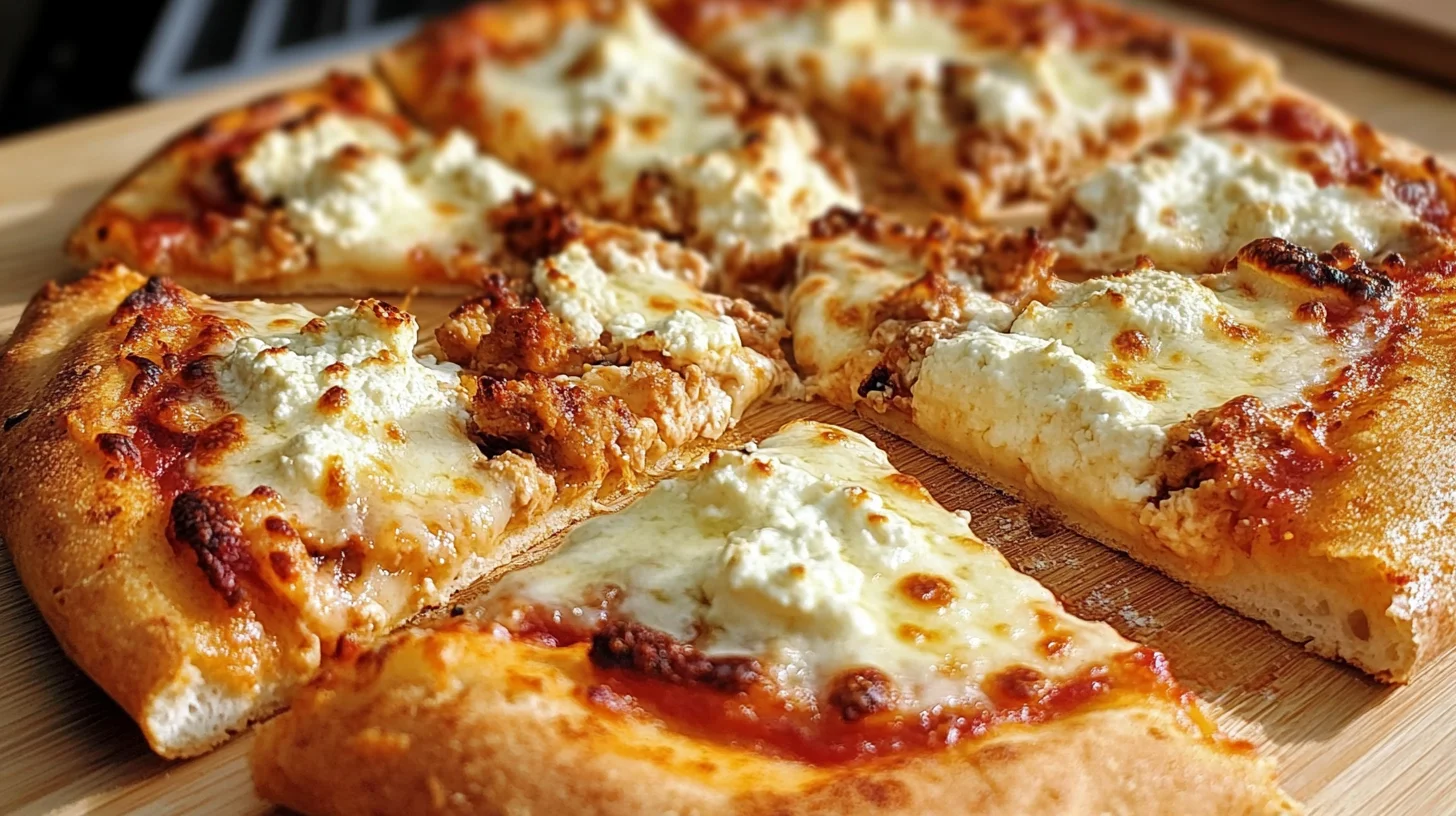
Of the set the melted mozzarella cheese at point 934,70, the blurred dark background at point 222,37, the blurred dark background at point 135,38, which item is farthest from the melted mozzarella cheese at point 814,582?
the blurred dark background at point 135,38

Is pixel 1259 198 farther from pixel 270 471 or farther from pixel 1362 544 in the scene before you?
pixel 270 471

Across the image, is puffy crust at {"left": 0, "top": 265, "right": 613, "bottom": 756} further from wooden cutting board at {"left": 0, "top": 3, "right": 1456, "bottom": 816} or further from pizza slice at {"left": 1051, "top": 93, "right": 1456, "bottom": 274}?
pizza slice at {"left": 1051, "top": 93, "right": 1456, "bottom": 274}

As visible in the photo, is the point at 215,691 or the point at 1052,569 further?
the point at 1052,569

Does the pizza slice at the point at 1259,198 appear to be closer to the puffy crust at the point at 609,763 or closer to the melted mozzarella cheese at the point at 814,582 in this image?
the melted mozzarella cheese at the point at 814,582

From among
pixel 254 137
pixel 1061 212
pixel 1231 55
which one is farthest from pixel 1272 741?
pixel 254 137

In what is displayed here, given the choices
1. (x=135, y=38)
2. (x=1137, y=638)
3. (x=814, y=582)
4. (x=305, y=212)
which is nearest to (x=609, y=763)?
(x=814, y=582)

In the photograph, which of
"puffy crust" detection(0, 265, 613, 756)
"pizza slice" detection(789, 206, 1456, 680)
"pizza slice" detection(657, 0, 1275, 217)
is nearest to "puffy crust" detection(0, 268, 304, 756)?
"puffy crust" detection(0, 265, 613, 756)

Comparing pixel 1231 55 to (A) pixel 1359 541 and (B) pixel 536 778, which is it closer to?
(A) pixel 1359 541
